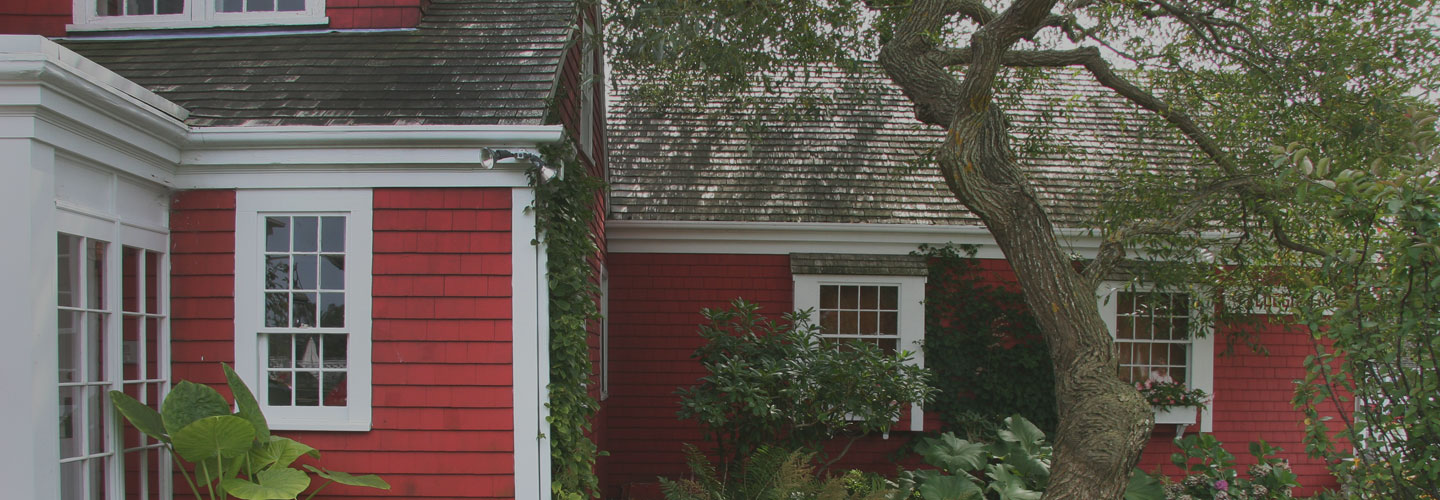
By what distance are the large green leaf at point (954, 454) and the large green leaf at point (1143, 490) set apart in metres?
1.17

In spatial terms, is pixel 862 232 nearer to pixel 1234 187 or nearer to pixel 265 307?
pixel 1234 187

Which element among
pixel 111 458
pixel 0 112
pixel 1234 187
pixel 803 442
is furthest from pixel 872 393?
pixel 0 112

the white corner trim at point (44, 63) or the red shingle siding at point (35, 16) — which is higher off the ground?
the red shingle siding at point (35, 16)

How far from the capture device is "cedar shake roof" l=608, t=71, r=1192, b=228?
30.9ft

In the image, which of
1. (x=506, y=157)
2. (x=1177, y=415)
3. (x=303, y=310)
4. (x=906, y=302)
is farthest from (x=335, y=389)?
(x=1177, y=415)

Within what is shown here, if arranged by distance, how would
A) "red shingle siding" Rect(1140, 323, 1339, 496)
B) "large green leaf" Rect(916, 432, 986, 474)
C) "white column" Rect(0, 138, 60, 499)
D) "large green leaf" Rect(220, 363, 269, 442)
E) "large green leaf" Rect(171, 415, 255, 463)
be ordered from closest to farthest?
"white column" Rect(0, 138, 60, 499)
"large green leaf" Rect(171, 415, 255, 463)
"large green leaf" Rect(220, 363, 269, 442)
"large green leaf" Rect(916, 432, 986, 474)
"red shingle siding" Rect(1140, 323, 1339, 496)

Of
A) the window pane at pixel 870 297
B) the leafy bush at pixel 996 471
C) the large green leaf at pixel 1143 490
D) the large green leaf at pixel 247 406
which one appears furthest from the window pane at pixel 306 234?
the large green leaf at pixel 1143 490

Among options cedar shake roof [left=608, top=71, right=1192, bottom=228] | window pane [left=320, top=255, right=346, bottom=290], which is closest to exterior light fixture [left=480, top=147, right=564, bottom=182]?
window pane [left=320, top=255, right=346, bottom=290]

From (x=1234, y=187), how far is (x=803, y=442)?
4128 mm

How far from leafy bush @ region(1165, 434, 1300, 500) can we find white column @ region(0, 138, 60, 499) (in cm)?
813

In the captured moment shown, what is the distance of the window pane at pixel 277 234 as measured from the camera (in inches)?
216

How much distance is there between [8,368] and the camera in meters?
4.09

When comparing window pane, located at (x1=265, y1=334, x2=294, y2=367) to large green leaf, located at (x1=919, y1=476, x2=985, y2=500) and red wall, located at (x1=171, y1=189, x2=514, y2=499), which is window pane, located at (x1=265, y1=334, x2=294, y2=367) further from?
large green leaf, located at (x1=919, y1=476, x2=985, y2=500)

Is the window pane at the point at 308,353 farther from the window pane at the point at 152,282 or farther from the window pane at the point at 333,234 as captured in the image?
the window pane at the point at 152,282
